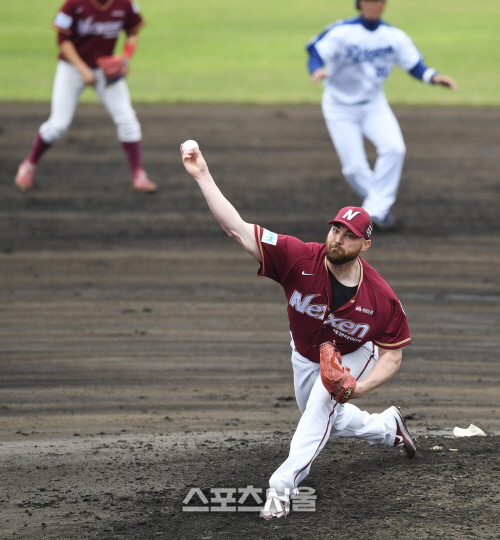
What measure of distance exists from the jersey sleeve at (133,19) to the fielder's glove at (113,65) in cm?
49

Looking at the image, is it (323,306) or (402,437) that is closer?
(323,306)

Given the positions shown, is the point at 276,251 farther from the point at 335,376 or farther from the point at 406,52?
the point at 406,52

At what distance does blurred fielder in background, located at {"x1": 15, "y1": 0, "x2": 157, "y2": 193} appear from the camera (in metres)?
10.7

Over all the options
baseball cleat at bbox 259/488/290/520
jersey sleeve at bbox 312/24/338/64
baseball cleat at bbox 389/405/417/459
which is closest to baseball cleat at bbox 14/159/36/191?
jersey sleeve at bbox 312/24/338/64

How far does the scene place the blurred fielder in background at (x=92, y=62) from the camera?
10.7 m

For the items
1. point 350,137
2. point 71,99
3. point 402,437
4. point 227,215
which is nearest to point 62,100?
point 71,99

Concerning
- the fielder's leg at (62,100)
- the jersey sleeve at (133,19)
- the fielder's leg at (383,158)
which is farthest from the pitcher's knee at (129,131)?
the fielder's leg at (383,158)

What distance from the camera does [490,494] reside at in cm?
513

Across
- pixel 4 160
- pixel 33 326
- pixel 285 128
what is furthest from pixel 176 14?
pixel 33 326

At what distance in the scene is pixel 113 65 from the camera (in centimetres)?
1087

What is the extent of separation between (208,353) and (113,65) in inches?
182

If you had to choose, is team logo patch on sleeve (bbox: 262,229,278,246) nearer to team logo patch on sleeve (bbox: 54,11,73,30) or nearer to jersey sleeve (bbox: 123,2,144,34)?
team logo patch on sleeve (bbox: 54,11,73,30)

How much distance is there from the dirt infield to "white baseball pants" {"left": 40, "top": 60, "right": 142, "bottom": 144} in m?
1.02

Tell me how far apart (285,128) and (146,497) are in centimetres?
1135
